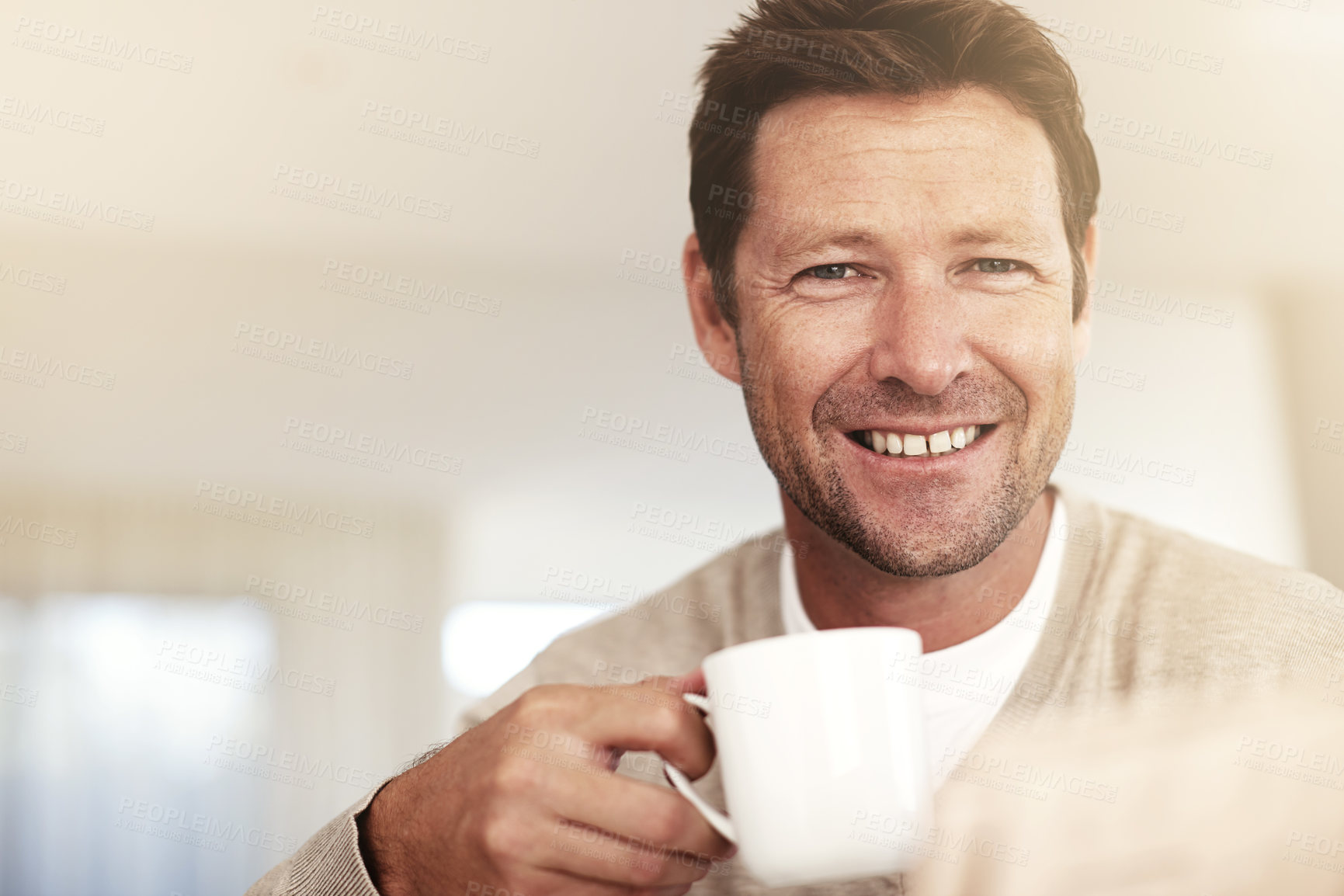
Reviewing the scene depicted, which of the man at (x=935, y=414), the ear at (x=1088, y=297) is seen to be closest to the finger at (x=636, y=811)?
the man at (x=935, y=414)

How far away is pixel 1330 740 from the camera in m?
0.68

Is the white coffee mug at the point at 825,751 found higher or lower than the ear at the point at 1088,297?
lower

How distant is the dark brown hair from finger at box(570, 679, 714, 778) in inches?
25.7

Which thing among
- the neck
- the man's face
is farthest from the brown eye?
the neck

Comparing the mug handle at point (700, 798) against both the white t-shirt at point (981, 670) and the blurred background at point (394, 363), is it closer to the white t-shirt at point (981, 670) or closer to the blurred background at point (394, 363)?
the white t-shirt at point (981, 670)

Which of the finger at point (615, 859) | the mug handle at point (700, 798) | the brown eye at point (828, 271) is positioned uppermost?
the brown eye at point (828, 271)

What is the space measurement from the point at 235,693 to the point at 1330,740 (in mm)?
1265

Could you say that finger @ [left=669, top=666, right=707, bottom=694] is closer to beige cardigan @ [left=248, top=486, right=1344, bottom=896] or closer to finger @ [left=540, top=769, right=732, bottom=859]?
finger @ [left=540, top=769, right=732, bottom=859]

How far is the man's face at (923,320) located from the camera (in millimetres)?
1070

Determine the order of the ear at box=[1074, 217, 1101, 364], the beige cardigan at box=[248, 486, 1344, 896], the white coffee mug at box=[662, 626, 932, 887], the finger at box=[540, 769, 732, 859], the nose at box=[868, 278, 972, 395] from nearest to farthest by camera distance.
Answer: the white coffee mug at box=[662, 626, 932, 887], the finger at box=[540, 769, 732, 859], the beige cardigan at box=[248, 486, 1344, 896], the nose at box=[868, 278, 972, 395], the ear at box=[1074, 217, 1101, 364]

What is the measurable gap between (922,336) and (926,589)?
0.96 ft

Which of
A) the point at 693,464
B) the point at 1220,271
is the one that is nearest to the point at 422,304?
the point at 693,464

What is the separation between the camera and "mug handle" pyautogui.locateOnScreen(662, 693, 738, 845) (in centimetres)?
64

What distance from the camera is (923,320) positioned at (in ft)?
3.48
